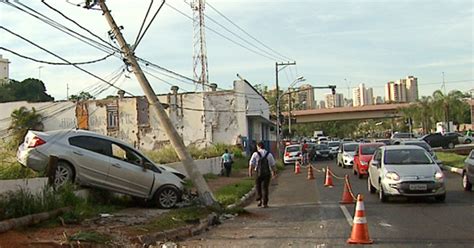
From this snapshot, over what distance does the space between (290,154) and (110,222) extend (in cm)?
3677

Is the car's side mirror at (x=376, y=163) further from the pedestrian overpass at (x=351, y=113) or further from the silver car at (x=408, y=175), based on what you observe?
the pedestrian overpass at (x=351, y=113)

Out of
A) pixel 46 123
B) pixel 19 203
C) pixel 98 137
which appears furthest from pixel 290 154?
pixel 19 203

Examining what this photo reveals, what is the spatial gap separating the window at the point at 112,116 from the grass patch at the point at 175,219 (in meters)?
40.1

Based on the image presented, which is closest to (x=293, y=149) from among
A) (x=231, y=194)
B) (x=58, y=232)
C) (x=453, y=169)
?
(x=453, y=169)

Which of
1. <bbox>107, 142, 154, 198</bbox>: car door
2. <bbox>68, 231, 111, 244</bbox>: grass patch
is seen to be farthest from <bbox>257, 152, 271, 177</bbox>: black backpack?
<bbox>68, 231, 111, 244</bbox>: grass patch

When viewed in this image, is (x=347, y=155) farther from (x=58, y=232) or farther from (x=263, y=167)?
(x=58, y=232)

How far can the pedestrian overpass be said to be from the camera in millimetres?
97812

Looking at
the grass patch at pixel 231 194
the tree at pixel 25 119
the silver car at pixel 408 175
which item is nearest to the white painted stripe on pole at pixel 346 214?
the silver car at pixel 408 175

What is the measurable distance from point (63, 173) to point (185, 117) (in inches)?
1543

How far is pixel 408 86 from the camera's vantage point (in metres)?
141

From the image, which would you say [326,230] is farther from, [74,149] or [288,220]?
[74,149]

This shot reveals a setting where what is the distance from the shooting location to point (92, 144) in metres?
15.6

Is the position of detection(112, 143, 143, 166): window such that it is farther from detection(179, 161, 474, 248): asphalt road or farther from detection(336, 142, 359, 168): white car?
detection(336, 142, 359, 168): white car

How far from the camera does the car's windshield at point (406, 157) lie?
17.5m
